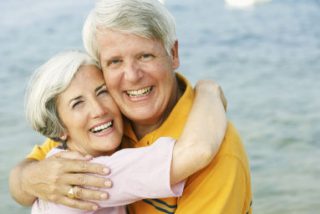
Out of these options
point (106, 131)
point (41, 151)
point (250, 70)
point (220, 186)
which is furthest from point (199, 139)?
point (250, 70)

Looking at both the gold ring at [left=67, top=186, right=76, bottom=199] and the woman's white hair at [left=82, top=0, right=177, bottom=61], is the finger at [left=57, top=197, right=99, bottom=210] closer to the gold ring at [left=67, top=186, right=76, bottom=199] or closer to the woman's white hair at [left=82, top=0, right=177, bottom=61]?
the gold ring at [left=67, top=186, right=76, bottom=199]

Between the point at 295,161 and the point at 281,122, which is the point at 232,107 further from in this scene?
the point at 295,161

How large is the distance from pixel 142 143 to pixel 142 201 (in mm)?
244

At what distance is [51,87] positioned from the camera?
2539mm

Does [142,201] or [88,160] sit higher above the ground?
[88,160]

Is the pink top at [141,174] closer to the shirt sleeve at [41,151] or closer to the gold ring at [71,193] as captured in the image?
the gold ring at [71,193]

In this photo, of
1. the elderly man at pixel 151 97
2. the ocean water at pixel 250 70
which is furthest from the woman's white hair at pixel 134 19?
the ocean water at pixel 250 70

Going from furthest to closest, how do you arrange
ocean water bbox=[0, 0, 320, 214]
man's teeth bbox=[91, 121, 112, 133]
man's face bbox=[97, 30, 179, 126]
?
ocean water bbox=[0, 0, 320, 214]
man's teeth bbox=[91, 121, 112, 133]
man's face bbox=[97, 30, 179, 126]

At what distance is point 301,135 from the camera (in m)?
6.11

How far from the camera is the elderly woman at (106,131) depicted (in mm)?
2273

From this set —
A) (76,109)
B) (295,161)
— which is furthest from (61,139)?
(295,161)

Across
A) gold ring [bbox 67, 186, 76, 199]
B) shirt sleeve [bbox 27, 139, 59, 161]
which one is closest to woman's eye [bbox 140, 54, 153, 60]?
gold ring [bbox 67, 186, 76, 199]

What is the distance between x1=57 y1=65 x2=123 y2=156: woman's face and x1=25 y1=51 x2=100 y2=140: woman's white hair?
24 millimetres

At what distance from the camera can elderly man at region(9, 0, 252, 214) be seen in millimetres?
2350
